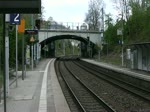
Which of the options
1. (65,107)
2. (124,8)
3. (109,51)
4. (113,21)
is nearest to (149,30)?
(124,8)

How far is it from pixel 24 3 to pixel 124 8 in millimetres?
57598

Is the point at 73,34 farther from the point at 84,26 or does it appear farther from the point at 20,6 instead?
the point at 20,6

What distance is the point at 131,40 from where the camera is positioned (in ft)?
206

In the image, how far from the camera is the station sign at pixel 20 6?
7.90 m

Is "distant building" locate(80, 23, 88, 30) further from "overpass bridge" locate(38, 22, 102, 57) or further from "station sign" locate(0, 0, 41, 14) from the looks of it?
"station sign" locate(0, 0, 41, 14)

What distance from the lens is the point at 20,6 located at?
8.26 metres

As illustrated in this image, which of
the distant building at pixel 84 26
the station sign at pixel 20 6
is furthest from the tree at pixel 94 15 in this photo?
the station sign at pixel 20 6

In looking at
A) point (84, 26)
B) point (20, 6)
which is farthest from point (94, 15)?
point (20, 6)

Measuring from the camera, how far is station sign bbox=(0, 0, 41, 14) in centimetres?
790

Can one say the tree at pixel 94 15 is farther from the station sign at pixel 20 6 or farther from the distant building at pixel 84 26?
the station sign at pixel 20 6

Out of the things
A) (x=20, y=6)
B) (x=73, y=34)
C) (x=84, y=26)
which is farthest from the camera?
(x=84, y=26)

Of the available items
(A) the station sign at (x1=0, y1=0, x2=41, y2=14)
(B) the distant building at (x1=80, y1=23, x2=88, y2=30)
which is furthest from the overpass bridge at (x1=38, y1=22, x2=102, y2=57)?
(A) the station sign at (x1=0, y1=0, x2=41, y2=14)

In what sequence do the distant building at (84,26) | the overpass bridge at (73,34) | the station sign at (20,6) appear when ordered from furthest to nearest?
the distant building at (84,26)
the overpass bridge at (73,34)
the station sign at (20,6)

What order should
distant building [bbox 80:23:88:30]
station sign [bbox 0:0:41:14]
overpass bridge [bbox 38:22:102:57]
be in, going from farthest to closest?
distant building [bbox 80:23:88:30]
overpass bridge [bbox 38:22:102:57]
station sign [bbox 0:0:41:14]
